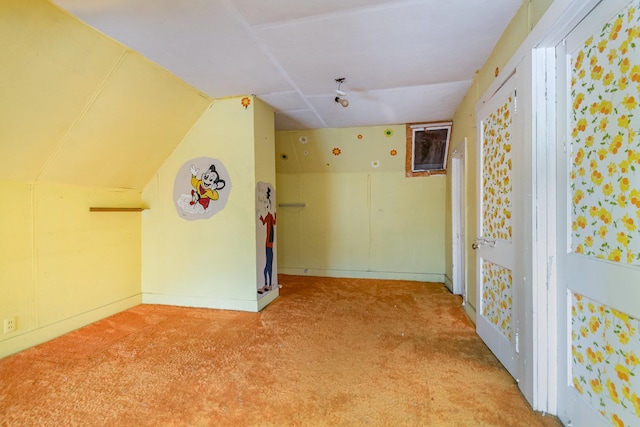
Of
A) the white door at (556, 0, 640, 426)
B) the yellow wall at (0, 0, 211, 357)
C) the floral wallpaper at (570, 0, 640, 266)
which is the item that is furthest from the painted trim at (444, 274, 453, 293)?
the yellow wall at (0, 0, 211, 357)

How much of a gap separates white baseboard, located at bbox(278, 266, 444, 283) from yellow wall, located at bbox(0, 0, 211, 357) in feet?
8.16

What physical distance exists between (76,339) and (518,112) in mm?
3930

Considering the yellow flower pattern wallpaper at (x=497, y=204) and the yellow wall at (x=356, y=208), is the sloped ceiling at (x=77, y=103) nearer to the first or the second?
the yellow wall at (x=356, y=208)

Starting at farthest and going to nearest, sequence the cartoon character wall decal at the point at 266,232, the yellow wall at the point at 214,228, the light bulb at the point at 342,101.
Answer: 1. the cartoon character wall decal at the point at 266,232
2. the yellow wall at the point at 214,228
3. the light bulb at the point at 342,101

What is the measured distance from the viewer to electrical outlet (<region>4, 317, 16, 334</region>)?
2.34 metres

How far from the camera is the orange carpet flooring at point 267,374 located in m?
1.63

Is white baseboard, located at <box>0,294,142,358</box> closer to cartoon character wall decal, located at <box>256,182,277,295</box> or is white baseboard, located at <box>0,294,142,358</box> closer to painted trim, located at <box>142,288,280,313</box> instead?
painted trim, located at <box>142,288,280,313</box>

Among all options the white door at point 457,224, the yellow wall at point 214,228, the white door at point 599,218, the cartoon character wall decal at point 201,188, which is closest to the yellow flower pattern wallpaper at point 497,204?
the white door at point 599,218

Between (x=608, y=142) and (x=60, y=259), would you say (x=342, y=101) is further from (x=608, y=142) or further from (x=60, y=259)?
(x=60, y=259)

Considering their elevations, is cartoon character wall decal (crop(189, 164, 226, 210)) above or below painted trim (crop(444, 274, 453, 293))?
above

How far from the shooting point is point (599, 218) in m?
1.31

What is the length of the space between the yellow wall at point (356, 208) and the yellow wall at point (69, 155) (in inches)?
79.1

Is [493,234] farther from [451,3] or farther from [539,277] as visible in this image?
[451,3]

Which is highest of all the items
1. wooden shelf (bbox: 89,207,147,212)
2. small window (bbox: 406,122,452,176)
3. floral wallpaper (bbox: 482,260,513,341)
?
small window (bbox: 406,122,452,176)
